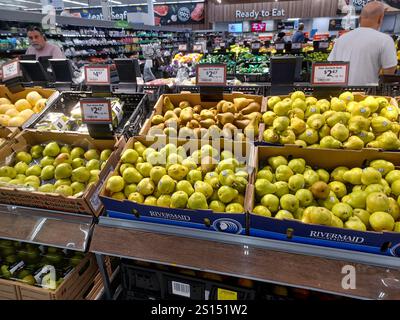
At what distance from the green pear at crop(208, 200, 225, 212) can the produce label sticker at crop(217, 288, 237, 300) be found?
394 millimetres

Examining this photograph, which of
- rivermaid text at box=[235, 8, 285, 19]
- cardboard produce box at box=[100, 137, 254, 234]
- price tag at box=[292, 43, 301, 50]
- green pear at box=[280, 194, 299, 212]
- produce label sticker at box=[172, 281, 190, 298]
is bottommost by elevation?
produce label sticker at box=[172, 281, 190, 298]

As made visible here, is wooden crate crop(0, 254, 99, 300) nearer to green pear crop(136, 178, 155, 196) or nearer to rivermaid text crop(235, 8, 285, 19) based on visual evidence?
green pear crop(136, 178, 155, 196)

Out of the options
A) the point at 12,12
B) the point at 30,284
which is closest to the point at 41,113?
the point at 30,284

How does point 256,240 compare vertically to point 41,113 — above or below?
below

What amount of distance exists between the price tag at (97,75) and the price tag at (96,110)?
50cm

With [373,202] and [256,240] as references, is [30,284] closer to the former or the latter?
[256,240]

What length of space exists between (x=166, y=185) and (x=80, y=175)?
1.88 feet

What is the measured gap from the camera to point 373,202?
119 cm

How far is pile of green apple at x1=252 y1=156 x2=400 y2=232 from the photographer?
118 cm

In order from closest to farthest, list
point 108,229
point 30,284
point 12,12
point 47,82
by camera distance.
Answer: point 108,229
point 30,284
point 47,82
point 12,12

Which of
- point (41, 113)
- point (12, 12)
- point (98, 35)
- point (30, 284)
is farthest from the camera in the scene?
point (98, 35)

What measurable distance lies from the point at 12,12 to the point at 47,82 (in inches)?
174

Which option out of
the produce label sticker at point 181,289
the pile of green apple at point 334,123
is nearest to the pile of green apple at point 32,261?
the produce label sticker at point 181,289

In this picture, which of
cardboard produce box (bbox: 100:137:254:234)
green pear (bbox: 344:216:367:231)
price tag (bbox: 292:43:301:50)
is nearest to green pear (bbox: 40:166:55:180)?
cardboard produce box (bbox: 100:137:254:234)
